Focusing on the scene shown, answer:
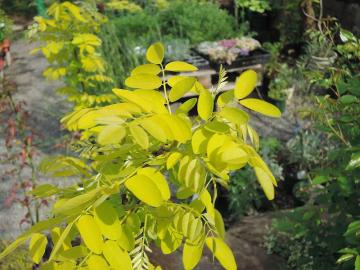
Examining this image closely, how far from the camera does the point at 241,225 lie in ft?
9.94

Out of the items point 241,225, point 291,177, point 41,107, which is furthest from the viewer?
point 41,107

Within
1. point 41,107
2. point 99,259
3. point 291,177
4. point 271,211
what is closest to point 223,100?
point 99,259

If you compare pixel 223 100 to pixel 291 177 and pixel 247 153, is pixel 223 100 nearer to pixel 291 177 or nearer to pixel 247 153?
pixel 247 153

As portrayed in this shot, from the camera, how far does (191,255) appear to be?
829mm

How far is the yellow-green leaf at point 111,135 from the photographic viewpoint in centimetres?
70

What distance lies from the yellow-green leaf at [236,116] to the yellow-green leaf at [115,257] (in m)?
0.31

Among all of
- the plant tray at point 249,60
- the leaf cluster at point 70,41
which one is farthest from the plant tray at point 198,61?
the leaf cluster at point 70,41

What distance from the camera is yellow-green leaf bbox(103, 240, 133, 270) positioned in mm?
761

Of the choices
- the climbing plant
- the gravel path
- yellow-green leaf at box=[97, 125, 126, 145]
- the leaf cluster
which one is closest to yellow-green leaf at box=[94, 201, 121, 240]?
the climbing plant

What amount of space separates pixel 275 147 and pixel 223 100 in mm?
2869

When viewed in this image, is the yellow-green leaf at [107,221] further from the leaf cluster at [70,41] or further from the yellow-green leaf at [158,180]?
the leaf cluster at [70,41]

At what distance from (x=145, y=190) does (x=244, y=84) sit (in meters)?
0.29

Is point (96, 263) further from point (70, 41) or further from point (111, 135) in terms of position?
point (70, 41)

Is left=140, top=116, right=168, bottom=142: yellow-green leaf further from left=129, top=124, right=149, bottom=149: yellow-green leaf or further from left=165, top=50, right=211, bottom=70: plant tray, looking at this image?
left=165, top=50, right=211, bottom=70: plant tray
